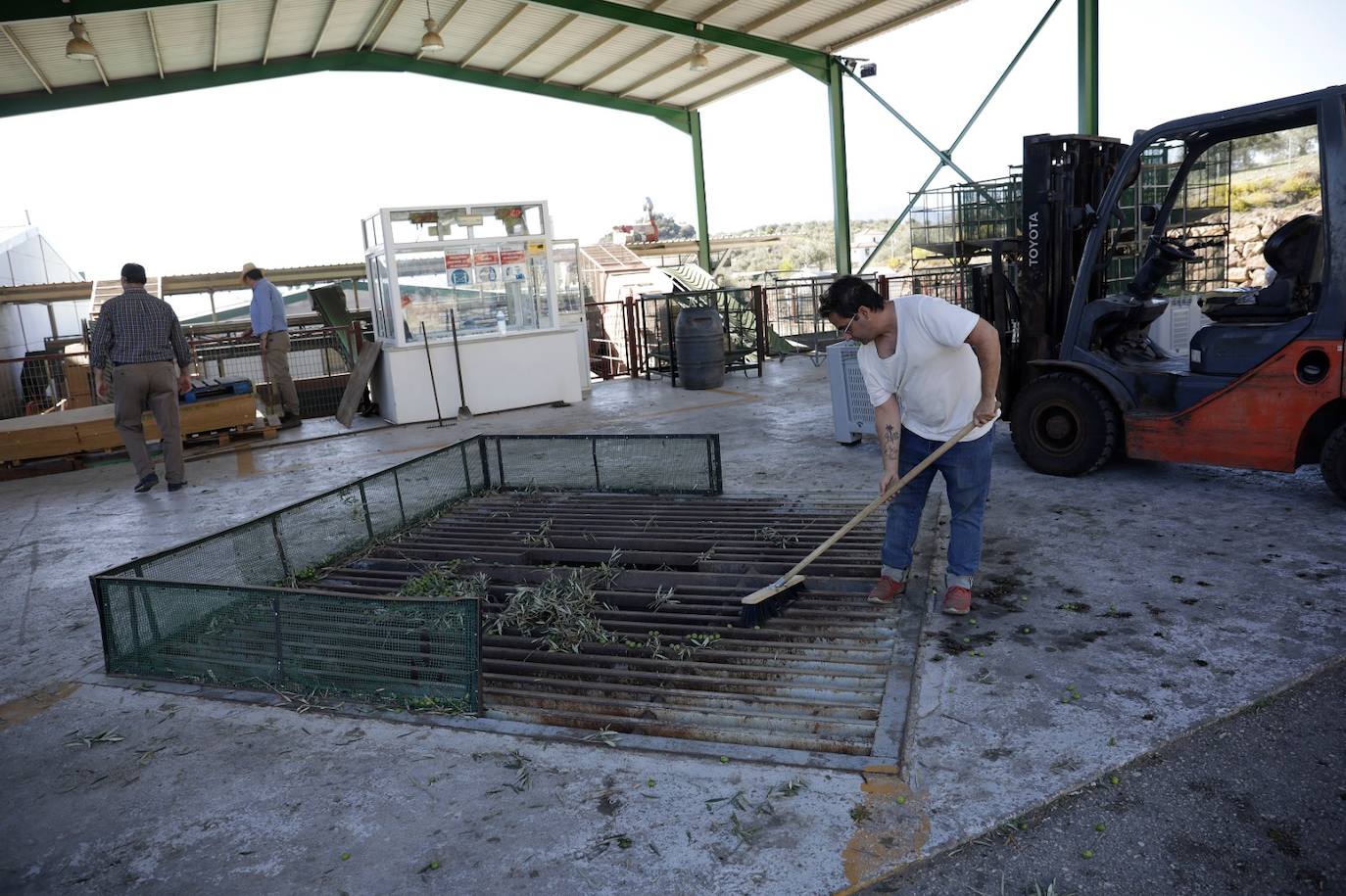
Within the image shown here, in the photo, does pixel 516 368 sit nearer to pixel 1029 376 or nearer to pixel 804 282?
pixel 804 282

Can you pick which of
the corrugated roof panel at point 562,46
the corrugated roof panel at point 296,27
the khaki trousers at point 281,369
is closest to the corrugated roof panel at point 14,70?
the corrugated roof panel at point 296,27

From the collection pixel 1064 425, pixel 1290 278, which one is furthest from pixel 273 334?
pixel 1290 278

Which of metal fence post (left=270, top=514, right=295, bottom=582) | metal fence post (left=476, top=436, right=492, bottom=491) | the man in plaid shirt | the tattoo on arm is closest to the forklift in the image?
the tattoo on arm

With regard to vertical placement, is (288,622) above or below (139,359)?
below

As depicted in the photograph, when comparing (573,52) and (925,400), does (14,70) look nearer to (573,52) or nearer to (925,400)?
(573,52)

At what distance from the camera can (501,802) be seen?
3.00 metres

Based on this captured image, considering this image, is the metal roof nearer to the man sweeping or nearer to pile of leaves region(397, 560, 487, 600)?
pile of leaves region(397, 560, 487, 600)

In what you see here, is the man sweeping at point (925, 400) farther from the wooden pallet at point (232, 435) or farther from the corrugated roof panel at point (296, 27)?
the corrugated roof panel at point (296, 27)

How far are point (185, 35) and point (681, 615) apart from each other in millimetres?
14143

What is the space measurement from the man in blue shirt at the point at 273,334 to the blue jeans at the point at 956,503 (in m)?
9.87

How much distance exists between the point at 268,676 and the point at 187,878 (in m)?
1.33

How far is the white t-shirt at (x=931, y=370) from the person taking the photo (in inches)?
161

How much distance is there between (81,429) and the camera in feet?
34.1

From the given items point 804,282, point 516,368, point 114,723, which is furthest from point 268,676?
point 804,282
